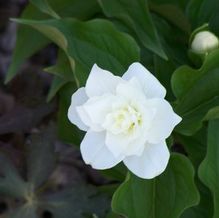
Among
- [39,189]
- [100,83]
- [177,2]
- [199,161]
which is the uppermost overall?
[100,83]

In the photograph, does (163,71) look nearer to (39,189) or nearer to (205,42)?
(205,42)

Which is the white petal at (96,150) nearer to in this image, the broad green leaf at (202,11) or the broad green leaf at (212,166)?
the broad green leaf at (212,166)

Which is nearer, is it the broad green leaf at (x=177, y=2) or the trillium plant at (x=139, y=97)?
the trillium plant at (x=139, y=97)

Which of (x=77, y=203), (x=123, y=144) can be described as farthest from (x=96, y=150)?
(x=77, y=203)

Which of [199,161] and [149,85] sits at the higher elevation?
[149,85]

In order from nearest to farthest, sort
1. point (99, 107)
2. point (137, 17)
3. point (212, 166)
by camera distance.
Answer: point (99, 107) → point (212, 166) → point (137, 17)

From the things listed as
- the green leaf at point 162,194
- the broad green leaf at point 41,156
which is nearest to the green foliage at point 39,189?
the broad green leaf at point 41,156
